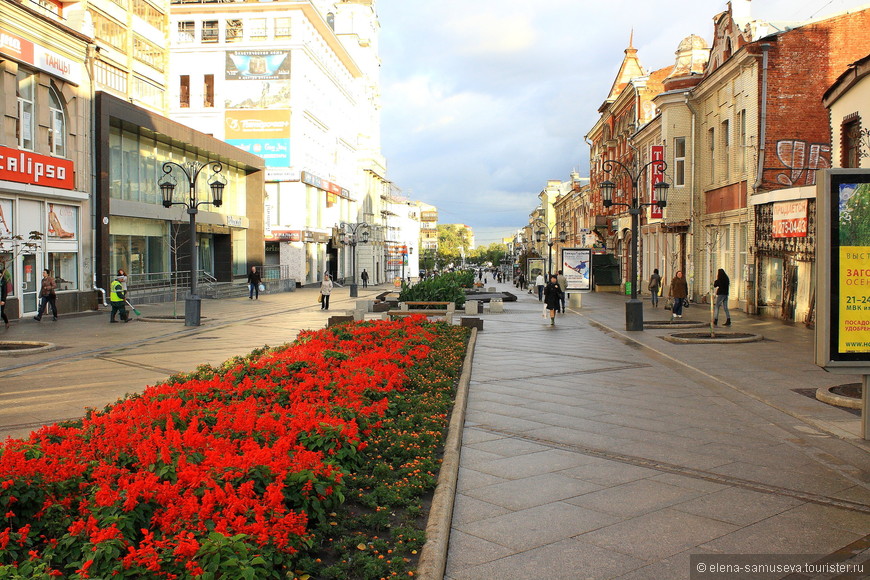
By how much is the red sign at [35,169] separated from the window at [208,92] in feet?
106

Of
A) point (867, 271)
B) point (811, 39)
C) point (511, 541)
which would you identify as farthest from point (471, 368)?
point (811, 39)

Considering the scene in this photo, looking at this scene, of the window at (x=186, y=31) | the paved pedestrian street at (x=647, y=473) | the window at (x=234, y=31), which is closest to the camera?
the paved pedestrian street at (x=647, y=473)

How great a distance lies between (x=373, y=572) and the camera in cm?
409

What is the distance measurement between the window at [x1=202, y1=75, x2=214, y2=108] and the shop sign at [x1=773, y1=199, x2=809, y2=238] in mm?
45543

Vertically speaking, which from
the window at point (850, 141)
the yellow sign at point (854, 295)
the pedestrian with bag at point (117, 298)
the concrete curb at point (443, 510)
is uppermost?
the window at point (850, 141)

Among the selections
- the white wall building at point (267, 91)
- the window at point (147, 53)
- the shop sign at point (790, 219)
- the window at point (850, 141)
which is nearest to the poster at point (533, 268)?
the white wall building at point (267, 91)

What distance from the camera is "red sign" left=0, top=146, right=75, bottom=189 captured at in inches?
912

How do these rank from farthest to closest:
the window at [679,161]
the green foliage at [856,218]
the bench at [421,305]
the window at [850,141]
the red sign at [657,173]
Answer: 1. the window at [679,161]
2. the red sign at [657,173]
3. the bench at [421,305]
4. the window at [850,141]
5. the green foliage at [856,218]

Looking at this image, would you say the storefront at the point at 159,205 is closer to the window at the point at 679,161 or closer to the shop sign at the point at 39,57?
the shop sign at the point at 39,57

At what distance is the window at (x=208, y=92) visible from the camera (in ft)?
188

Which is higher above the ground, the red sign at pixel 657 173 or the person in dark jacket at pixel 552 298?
the red sign at pixel 657 173

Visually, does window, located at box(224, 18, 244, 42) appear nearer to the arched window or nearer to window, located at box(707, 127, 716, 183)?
Answer: the arched window

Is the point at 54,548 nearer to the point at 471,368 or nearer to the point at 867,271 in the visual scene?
the point at 867,271

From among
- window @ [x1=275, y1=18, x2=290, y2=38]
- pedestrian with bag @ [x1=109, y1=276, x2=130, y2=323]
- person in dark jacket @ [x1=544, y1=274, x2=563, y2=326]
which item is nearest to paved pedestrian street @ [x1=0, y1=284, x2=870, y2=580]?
person in dark jacket @ [x1=544, y1=274, x2=563, y2=326]
